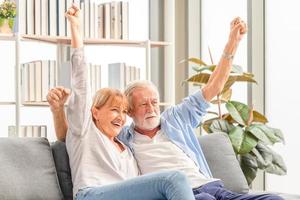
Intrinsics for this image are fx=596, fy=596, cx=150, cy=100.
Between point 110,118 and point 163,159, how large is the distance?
1.00ft

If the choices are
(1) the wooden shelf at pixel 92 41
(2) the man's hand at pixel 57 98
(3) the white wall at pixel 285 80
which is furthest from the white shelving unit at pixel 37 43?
(2) the man's hand at pixel 57 98

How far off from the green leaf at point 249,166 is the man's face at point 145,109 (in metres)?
1.14

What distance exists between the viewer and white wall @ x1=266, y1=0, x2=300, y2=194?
4.27 metres

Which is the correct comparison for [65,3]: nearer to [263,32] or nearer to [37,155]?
[263,32]

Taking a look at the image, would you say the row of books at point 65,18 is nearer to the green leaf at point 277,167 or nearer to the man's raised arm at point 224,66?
the green leaf at point 277,167

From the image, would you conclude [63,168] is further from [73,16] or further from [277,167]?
[277,167]

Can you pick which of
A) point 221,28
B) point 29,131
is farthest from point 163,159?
point 221,28

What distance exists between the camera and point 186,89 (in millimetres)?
5059

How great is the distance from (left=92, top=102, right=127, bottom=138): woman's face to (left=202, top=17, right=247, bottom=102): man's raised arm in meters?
0.46

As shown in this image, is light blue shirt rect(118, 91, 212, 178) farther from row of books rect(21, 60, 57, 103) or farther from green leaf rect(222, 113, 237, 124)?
row of books rect(21, 60, 57, 103)

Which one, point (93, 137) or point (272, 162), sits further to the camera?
point (272, 162)

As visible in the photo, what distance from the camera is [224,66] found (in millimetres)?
2881

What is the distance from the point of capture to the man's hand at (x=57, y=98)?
256cm

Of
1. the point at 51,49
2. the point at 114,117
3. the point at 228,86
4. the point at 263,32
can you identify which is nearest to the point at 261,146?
the point at 228,86
